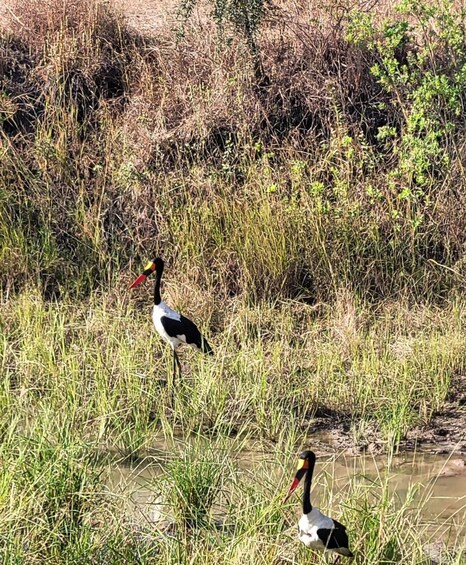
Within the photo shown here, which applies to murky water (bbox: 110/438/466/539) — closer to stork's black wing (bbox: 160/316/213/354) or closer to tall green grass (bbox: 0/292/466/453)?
tall green grass (bbox: 0/292/466/453)

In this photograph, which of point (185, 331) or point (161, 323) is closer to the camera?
point (185, 331)

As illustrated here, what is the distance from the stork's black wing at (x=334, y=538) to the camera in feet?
13.1

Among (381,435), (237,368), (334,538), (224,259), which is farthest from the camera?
(224,259)

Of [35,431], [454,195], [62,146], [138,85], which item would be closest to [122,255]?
[62,146]

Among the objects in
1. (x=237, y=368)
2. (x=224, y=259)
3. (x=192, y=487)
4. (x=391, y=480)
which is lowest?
(x=391, y=480)

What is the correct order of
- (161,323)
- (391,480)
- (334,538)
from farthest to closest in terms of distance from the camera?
(161,323)
(391,480)
(334,538)

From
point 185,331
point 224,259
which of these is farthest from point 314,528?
point 224,259

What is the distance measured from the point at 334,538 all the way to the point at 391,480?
144 cm

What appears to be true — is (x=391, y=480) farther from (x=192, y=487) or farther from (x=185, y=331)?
(x=185, y=331)

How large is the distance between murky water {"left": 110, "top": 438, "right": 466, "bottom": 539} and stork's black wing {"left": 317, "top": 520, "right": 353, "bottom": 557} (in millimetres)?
525

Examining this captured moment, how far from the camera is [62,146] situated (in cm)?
879

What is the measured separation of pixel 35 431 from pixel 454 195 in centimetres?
452

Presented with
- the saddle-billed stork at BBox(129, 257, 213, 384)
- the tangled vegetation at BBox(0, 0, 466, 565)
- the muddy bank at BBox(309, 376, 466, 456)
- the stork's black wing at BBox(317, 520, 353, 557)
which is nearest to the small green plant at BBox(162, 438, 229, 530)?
the tangled vegetation at BBox(0, 0, 466, 565)

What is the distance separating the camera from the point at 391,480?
5.39 m
